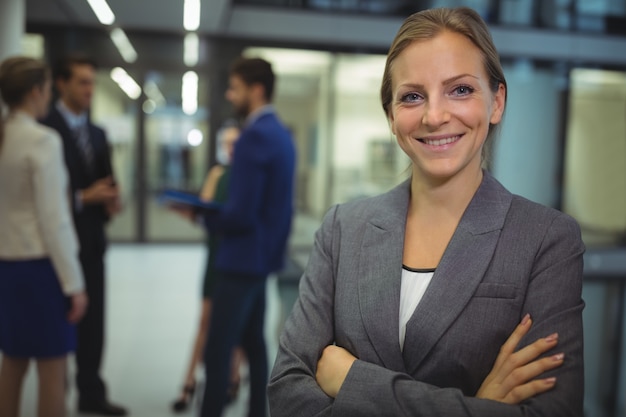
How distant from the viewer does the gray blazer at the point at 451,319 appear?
37.8 inches

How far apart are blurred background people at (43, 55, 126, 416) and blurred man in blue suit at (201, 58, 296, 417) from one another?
866 mm

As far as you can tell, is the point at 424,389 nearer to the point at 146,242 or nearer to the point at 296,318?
the point at 296,318

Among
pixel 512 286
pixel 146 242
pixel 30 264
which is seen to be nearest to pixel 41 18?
pixel 30 264

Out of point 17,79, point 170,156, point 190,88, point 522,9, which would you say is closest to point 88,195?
point 17,79

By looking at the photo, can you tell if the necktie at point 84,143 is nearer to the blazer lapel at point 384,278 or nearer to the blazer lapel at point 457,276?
the blazer lapel at point 384,278

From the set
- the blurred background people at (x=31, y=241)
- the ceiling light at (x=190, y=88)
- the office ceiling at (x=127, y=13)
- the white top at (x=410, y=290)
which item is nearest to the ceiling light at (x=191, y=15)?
the office ceiling at (x=127, y=13)

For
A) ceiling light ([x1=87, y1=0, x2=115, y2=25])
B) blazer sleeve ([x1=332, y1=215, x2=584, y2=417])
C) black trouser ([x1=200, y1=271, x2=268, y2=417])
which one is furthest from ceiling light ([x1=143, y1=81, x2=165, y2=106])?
blazer sleeve ([x1=332, y1=215, x2=584, y2=417])

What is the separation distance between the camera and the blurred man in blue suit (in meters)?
2.17

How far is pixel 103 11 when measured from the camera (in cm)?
194

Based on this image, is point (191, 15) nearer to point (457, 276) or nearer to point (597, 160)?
point (457, 276)

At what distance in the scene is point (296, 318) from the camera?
46.0 inches

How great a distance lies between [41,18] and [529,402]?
2138 mm

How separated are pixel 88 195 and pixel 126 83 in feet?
15.3

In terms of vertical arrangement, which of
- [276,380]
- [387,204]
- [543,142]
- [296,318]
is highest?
[543,142]
